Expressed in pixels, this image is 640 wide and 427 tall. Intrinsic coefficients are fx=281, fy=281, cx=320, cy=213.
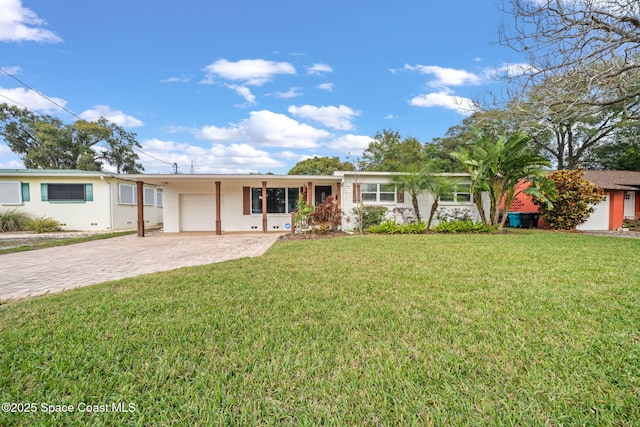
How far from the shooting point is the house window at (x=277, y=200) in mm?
14617

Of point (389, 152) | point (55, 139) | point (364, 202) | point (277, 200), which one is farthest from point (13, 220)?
point (389, 152)

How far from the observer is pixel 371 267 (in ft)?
17.9

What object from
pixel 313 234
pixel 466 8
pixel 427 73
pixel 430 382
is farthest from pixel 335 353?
pixel 427 73

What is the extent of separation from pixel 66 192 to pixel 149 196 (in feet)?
13.3

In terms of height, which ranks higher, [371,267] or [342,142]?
[342,142]

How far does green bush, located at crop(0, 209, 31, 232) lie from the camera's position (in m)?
13.3

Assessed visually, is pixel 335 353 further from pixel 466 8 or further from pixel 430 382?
pixel 466 8

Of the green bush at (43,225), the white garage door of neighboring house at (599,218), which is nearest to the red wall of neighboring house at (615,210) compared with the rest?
the white garage door of neighboring house at (599,218)

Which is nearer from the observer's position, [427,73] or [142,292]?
[142,292]

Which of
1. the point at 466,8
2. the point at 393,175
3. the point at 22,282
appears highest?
the point at 466,8

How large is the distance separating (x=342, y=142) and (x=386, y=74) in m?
16.4

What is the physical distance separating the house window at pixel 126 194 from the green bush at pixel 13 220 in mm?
4004

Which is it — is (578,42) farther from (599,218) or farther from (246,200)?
(246,200)

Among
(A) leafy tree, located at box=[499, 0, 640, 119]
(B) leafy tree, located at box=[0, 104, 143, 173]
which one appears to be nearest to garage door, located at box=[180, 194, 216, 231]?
(A) leafy tree, located at box=[499, 0, 640, 119]
